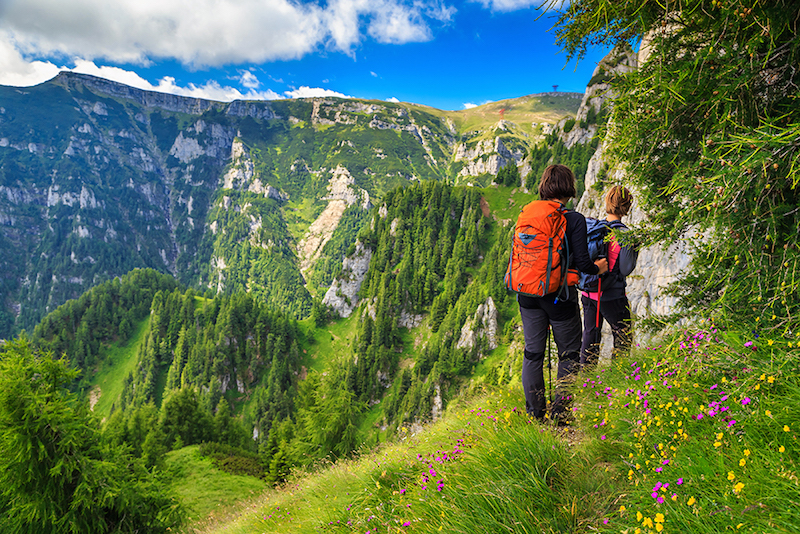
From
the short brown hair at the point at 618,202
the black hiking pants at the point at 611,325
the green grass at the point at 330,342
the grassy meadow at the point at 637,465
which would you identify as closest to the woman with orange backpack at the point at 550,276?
the grassy meadow at the point at 637,465

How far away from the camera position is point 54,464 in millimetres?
9984

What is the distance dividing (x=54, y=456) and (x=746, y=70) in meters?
16.0

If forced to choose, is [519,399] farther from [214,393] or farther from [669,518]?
[214,393]

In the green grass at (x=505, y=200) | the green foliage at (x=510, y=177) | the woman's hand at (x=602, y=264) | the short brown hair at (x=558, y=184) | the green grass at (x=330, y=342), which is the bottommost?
the green grass at (x=330, y=342)

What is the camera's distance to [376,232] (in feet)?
455

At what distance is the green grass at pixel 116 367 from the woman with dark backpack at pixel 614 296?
13945 cm

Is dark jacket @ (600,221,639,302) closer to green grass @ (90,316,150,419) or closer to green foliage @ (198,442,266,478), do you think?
green foliage @ (198,442,266,478)

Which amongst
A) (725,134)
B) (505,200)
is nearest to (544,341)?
(725,134)

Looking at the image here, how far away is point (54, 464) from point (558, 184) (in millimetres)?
14513

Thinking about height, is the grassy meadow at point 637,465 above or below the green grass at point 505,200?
below

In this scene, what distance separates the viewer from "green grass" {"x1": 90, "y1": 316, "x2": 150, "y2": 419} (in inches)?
4296

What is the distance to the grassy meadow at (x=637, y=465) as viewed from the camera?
1.91m

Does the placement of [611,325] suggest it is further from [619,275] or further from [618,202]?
[618,202]

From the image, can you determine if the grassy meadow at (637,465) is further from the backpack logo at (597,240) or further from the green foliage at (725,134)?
the backpack logo at (597,240)
